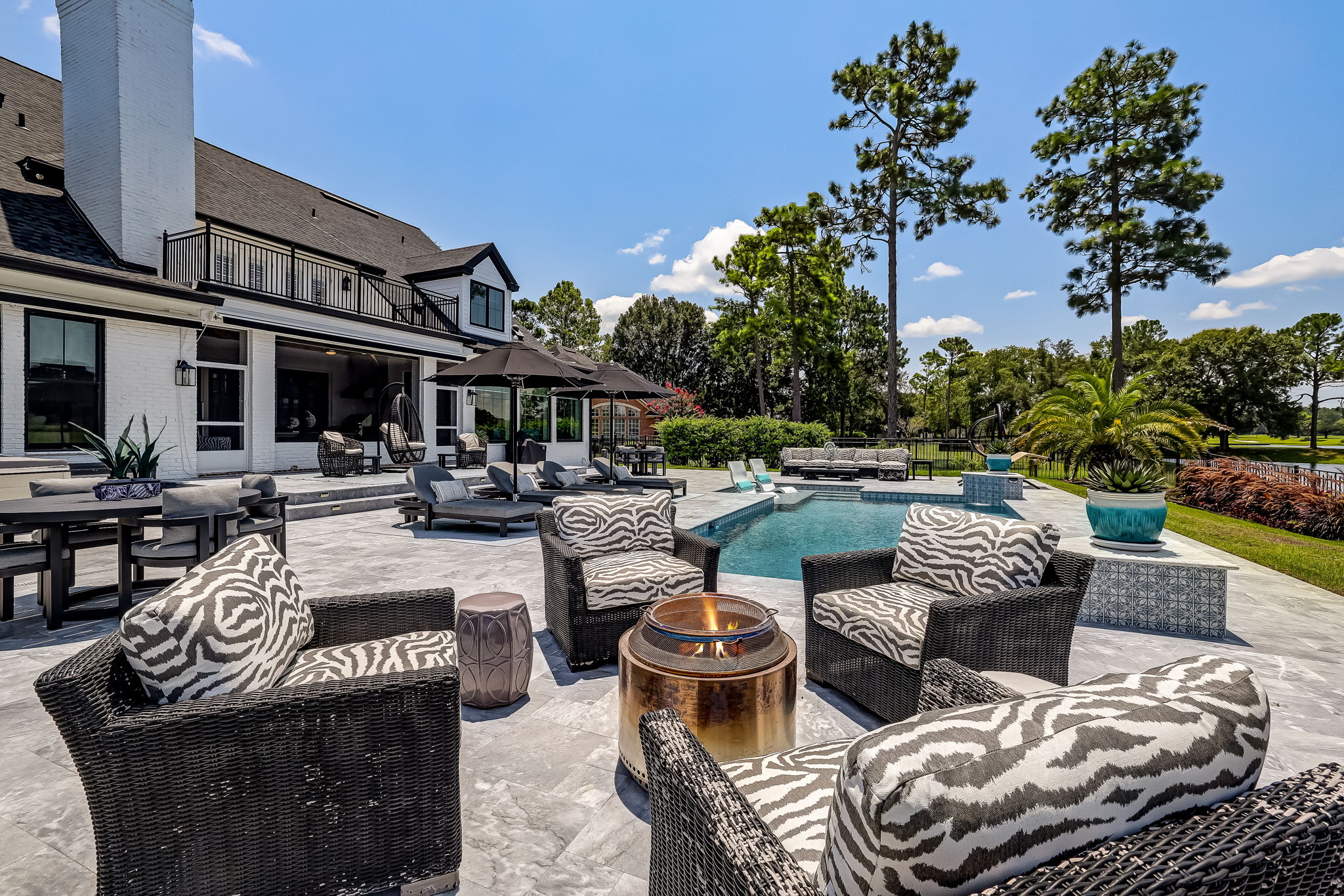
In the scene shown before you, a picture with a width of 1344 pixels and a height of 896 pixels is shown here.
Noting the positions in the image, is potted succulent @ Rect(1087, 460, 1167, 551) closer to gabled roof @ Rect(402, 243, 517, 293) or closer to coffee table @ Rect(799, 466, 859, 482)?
coffee table @ Rect(799, 466, 859, 482)

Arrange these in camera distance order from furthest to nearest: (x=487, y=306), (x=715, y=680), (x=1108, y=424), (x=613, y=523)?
(x=487, y=306) → (x=1108, y=424) → (x=613, y=523) → (x=715, y=680)

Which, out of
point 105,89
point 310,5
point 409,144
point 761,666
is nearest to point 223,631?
point 761,666

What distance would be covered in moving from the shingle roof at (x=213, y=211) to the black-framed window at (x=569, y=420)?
15.5 feet

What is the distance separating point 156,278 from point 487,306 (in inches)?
322

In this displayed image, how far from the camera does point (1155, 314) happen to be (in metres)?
44.1

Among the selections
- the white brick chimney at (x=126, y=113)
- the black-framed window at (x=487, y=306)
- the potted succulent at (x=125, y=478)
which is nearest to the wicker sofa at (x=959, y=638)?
the potted succulent at (x=125, y=478)

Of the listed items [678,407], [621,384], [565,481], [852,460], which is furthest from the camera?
[678,407]

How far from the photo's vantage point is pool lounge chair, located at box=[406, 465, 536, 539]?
687cm

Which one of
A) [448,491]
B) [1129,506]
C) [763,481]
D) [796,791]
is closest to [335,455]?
[448,491]

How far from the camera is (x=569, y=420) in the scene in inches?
760

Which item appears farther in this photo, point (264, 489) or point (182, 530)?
point (264, 489)

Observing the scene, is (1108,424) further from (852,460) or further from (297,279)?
(297,279)

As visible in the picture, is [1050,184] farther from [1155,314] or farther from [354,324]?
[1155,314]

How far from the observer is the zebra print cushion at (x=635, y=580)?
3254 millimetres
